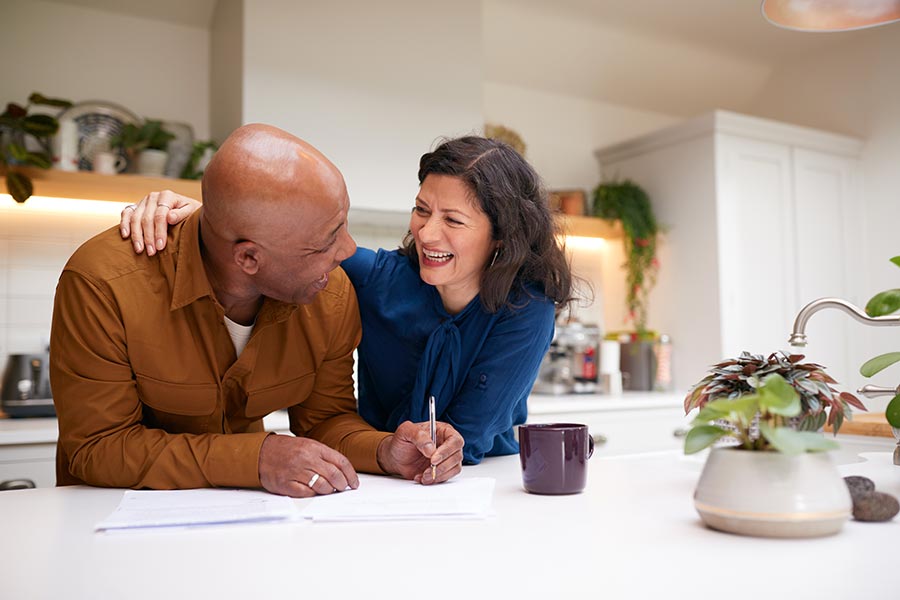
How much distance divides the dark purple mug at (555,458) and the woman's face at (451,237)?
0.51 meters

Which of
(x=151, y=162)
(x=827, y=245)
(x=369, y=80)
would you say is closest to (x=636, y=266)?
(x=827, y=245)

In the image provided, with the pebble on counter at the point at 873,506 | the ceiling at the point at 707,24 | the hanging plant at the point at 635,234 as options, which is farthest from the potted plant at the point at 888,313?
the ceiling at the point at 707,24

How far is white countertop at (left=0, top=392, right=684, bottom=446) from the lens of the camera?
7.61 ft

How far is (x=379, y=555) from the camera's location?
31.1 inches

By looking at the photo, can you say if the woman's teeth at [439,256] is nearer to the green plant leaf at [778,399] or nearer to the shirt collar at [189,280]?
the shirt collar at [189,280]

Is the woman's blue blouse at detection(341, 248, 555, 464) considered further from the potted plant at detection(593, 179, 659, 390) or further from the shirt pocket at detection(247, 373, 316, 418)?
the potted plant at detection(593, 179, 659, 390)

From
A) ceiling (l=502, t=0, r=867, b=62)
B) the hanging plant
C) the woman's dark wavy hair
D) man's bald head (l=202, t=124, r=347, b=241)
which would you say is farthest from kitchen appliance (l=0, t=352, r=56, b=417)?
the hanging plant

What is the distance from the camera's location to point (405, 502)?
40.3 inches

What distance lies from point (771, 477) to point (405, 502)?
46cm

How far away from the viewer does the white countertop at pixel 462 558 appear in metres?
0.68

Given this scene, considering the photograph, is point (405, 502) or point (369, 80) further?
point (369, 80)

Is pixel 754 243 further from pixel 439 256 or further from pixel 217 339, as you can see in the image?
pixel 217 339

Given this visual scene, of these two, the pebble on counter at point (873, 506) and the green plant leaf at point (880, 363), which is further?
the green plant leaf at point (880, 363)

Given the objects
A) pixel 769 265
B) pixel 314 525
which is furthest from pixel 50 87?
pixel 769 265
